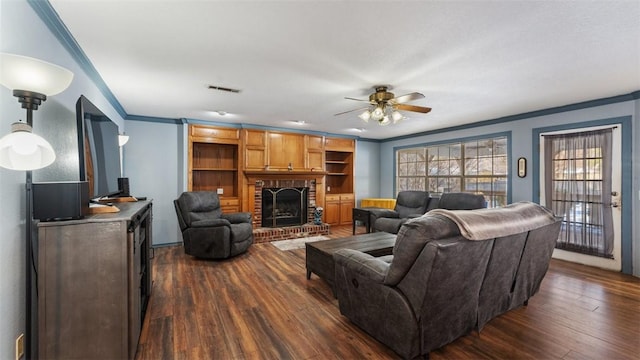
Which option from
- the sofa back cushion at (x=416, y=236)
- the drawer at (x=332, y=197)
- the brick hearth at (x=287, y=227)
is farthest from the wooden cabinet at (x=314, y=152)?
the sofa back cushion at (x=416, y=236)

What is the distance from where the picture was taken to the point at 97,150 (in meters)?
2.52

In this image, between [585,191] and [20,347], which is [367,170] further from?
[20,347]

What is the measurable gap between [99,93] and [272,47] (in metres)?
2.27

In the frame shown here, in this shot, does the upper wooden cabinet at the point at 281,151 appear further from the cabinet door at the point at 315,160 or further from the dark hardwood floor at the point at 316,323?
the dark hardwood floor at the point at 316,323

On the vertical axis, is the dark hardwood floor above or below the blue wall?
below

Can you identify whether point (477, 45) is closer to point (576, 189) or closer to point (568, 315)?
point (568, 315)

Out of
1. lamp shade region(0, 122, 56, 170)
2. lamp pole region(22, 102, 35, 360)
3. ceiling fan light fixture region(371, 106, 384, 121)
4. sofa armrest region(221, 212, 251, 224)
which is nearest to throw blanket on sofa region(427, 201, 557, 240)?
ceiling fan light fixture region(371, 106, 384, 121)

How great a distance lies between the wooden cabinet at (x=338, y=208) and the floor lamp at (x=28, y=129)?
558 centimetres

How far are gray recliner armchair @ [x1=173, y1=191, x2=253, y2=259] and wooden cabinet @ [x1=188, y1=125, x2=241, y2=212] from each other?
2.91 ft

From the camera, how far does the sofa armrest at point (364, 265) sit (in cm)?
A: 202

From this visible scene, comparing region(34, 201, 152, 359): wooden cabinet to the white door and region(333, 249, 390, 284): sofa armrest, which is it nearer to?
region(333, 249, 390, 284): sofa armrest

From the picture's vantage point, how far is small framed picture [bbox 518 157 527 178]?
4719mm

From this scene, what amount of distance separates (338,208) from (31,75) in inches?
242

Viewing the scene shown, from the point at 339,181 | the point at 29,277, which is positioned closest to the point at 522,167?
the point at 339,181
